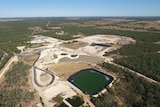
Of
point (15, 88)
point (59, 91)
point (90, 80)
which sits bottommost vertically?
point (90, 80)

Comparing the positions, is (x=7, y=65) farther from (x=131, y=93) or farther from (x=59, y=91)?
(x=131, y=93)

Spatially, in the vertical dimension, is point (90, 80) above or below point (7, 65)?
above

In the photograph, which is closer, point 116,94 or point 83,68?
point 116,94

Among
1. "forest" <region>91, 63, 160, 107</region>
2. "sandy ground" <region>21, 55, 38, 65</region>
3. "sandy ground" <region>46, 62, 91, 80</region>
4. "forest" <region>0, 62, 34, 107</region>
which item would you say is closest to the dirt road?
"forest" <region>0, 62, 34, 107</region>

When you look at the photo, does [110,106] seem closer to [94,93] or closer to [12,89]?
[94,93]

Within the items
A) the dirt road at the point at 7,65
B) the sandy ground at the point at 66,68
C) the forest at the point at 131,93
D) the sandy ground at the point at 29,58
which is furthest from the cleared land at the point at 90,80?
the dirt road at the point at 7,65

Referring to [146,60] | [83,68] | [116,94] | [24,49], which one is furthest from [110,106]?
[24,49]

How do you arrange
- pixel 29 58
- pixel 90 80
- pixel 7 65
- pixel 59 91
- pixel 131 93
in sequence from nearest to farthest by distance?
pixel 131 93 < pixel 59 91 < pixel 90 80 < pixel 7 65 < pixel 29 58

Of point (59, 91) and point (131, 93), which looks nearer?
point (131, 93)

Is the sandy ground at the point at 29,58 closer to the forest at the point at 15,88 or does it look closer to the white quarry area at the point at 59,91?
the forest at the point at 15,88

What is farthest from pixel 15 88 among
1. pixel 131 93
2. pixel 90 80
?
pixel 131 93

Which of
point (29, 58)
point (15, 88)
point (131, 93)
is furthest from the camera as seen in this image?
point (29, 58)
